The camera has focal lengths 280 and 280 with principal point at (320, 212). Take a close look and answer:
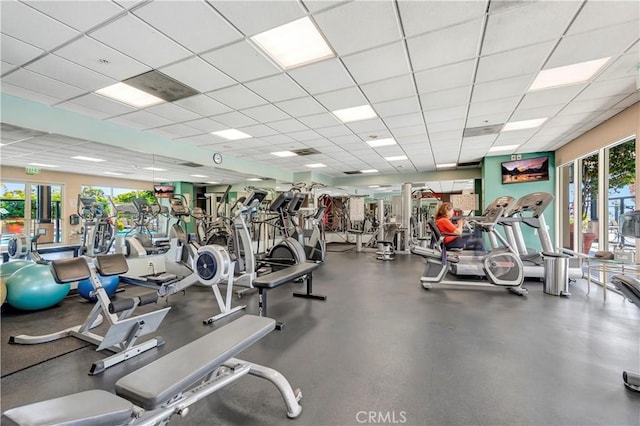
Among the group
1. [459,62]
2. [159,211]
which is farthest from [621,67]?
[159,211]

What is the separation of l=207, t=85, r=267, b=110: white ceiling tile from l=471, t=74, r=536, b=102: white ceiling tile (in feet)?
9.04

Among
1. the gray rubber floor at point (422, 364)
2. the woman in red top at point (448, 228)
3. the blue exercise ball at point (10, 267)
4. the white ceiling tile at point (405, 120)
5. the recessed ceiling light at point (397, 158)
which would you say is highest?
the recessed ceiling light at point (397, 158)

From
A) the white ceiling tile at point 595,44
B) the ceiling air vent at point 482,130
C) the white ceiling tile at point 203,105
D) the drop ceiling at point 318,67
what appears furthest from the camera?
the ceiling air vent at point 482,130

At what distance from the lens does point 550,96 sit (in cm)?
369

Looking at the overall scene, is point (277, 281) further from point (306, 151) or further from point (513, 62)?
point (306, 151)

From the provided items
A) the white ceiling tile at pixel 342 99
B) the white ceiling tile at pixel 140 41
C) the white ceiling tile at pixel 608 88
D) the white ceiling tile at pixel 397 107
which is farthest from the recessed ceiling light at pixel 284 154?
the white ceiling tile at pixel 608 88

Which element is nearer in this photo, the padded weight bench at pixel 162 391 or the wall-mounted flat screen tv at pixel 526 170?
the padded weight bench at pixel 162 391

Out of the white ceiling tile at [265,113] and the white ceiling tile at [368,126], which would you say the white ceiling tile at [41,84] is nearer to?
the white ceiling tile at [265,113]

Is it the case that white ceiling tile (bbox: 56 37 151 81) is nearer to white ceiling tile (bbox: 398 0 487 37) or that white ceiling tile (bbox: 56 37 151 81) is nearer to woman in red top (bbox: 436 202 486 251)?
white ceiling tile (bbox: 398 0 487 37)

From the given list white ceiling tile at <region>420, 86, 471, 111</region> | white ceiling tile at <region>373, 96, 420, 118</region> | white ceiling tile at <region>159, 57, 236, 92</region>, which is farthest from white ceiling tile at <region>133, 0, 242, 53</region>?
white ceiling tile at <region>420, 86, 471, 111</region>

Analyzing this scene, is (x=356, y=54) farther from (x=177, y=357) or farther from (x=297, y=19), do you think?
(x=177, y=357)

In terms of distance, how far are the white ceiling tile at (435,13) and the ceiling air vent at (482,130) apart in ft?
10.9

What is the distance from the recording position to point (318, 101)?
3.82m

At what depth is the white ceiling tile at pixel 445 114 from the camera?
412 centimetres
